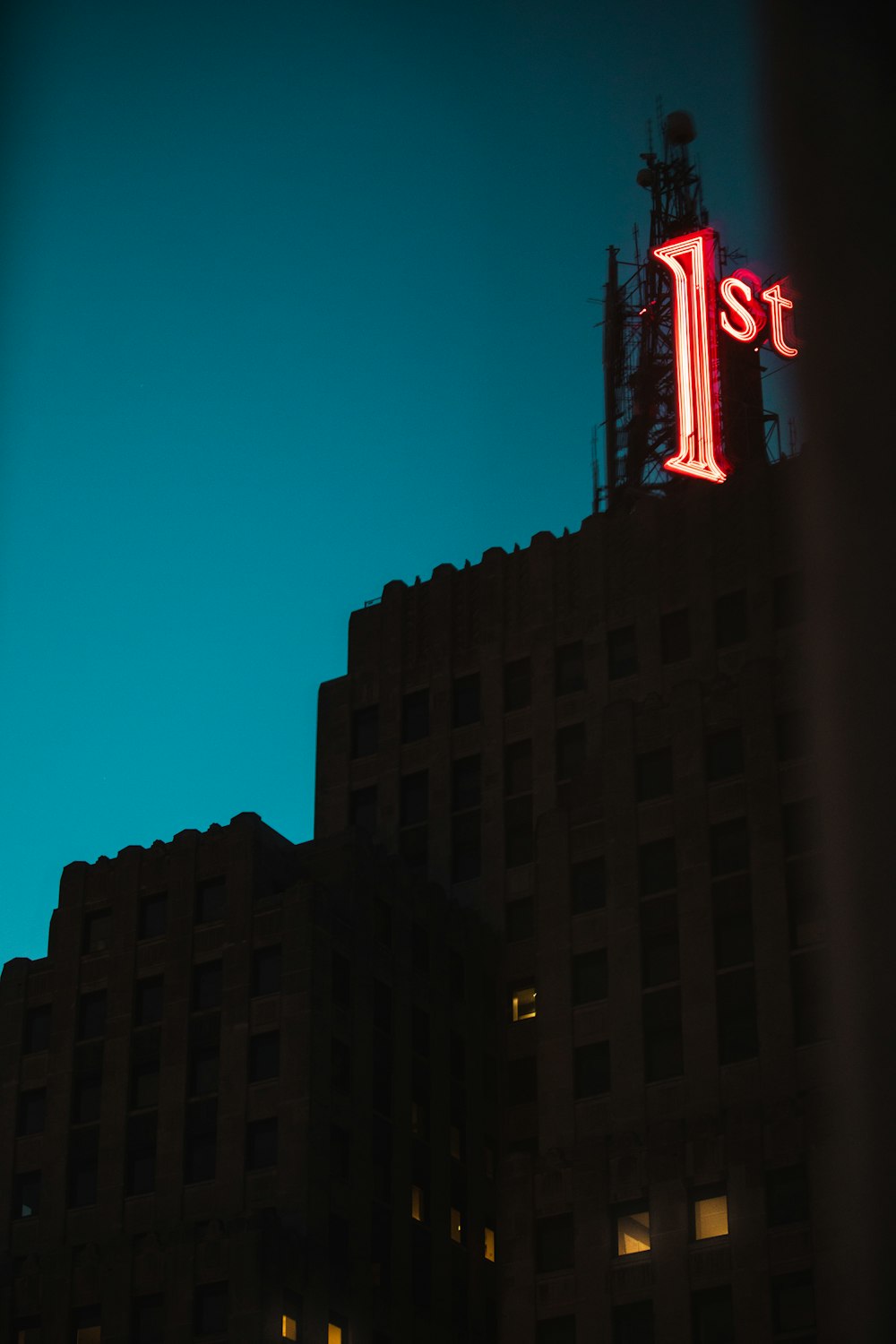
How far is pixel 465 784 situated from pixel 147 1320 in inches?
1364

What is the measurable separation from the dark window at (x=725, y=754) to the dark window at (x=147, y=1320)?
91.7 ft

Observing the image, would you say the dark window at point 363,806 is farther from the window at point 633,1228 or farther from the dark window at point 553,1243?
the window at point 633,1228

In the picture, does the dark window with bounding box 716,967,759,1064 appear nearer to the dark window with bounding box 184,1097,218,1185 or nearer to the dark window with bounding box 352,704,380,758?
the dark window with bounding box 184,1097,218,1185

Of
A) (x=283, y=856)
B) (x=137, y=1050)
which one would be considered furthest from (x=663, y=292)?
(x=137, y=1050)

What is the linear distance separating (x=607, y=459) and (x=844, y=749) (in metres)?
43.1

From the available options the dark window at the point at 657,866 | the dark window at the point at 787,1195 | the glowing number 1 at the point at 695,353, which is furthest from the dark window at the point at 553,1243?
the glowing number 1 at the point at 695,353

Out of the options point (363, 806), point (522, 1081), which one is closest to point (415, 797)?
point (363, 806)

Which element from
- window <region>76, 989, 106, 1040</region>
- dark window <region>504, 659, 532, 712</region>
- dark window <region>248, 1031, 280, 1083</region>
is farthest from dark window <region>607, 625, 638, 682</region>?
window <region>76, 989, 106, 1040</region>

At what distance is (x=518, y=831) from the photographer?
97.4 metres

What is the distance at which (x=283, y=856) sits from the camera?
86.1m

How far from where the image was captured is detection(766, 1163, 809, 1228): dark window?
6488cm

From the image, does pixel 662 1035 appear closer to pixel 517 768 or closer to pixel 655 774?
pixel 655 774

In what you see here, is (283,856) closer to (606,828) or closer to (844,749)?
(606,828)

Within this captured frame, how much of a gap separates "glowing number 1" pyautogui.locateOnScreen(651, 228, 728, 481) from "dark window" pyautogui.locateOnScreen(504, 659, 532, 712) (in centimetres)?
1208
